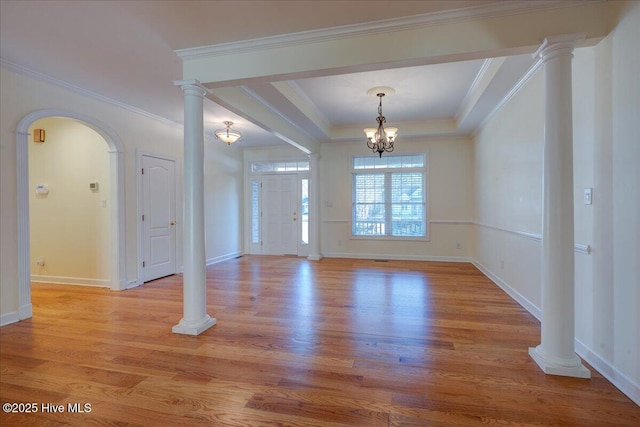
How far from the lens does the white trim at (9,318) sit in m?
3.10

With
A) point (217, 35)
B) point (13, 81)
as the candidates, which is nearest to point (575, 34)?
point (217, 35)

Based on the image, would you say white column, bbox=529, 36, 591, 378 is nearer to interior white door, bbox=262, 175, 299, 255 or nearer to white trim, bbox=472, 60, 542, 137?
white trim, bbox=472, 60, 542, 137

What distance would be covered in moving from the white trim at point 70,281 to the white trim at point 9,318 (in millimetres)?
1338

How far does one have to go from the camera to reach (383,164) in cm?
679

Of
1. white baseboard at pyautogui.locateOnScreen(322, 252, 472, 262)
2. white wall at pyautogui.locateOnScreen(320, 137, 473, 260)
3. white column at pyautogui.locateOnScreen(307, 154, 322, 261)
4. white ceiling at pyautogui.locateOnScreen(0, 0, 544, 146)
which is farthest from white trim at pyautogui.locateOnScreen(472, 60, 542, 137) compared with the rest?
white column at pyautogui.locateOnScreen(307, 154, 322, 261)

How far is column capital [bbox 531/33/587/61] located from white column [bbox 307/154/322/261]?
488 cm

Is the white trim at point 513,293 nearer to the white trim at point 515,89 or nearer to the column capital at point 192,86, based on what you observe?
the white trim at point 515,89

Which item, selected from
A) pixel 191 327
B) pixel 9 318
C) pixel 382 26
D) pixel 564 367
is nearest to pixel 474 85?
pixel 382 26

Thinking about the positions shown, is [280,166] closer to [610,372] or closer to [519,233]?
[519,233]

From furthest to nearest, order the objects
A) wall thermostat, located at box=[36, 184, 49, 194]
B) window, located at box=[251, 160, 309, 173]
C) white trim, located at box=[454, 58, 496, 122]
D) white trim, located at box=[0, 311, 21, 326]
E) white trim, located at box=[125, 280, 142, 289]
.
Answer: window, located at box=[251, 160, 309, 173]
wall thermostat, located at box=[36, 184, 49, 194]
white trim, located at box=[125, 280, 142, 289]
white trim, located at box=[454, 58, 496, 122]
white trim, located at box=[0, 311, 21, 326]

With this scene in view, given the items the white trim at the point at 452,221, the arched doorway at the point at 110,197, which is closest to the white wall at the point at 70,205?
the arched doorway at the point at 110,197

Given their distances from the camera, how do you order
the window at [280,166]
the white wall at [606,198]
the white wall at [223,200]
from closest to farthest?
the white wall at [606,198], the white wall at [223,200], the window at [280,166]

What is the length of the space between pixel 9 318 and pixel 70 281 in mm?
A: 1689

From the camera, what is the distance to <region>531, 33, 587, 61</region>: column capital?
215 centimetres
